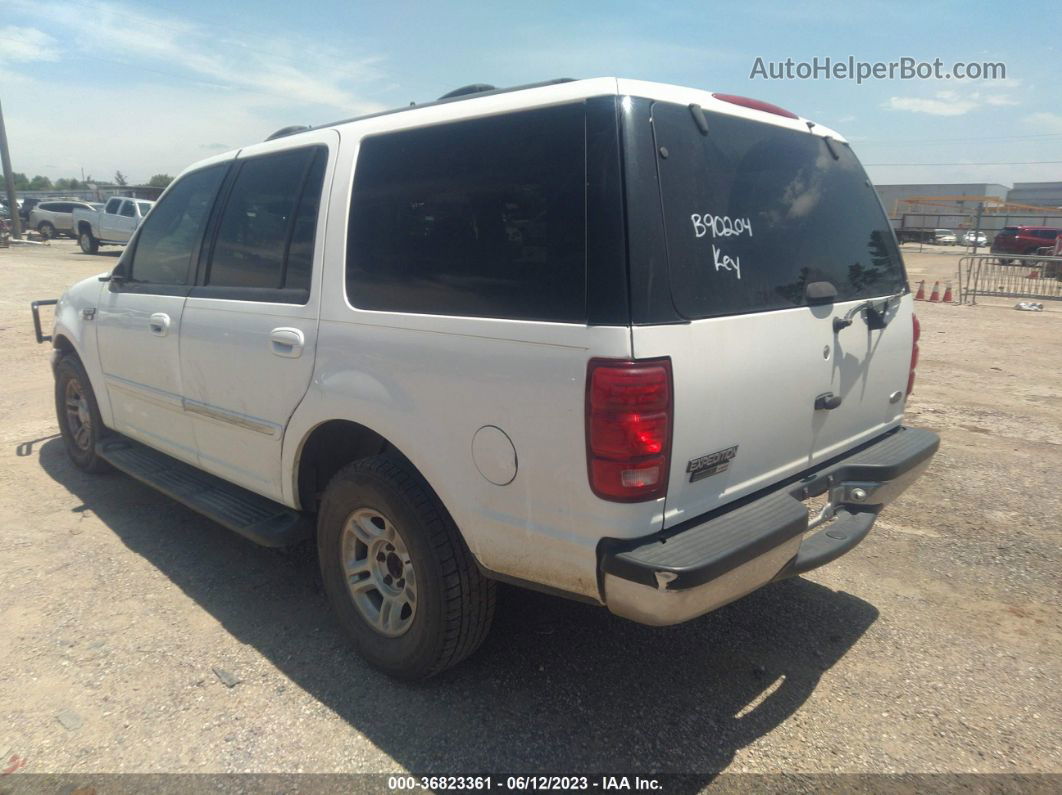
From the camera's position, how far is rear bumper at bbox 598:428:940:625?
2.21 metres

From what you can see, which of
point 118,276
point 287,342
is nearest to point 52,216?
point 118,276

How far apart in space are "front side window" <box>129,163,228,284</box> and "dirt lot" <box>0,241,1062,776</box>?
1.53 metres

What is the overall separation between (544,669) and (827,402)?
1.56m

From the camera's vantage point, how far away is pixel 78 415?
537cm

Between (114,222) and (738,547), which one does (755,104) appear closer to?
(738,547)

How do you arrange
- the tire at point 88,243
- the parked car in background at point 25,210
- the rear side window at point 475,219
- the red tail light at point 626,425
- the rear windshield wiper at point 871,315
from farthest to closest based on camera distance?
the parked car in background at point 25,210, the tire at point 88,243, the rear windshield wiper at point 871,315, the rear side window at point 475,219, the red tail light at point 626,425

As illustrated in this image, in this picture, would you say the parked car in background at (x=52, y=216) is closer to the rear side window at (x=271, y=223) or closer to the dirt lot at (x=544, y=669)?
the dirt lot at (x=544, y=669)

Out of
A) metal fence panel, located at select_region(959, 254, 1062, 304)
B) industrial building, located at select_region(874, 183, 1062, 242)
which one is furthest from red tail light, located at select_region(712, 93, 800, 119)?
industrial building, located at select_region(874, 183, 1062, 242)

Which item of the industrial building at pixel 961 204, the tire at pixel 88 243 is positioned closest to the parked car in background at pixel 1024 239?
the industrial building at pixel 961 204

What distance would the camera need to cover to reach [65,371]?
209 inches

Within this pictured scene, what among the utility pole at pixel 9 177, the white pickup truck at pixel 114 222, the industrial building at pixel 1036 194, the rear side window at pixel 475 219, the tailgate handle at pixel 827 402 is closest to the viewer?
the rear side window at pixel 475 219

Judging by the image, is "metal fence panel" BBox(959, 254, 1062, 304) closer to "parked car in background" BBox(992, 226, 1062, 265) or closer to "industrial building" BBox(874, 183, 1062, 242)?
"parked car in background" BBox(992, 226, 1062, 265)

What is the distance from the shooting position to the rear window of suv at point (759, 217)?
2424 millimetres

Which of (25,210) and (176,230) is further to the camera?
(25,210)
